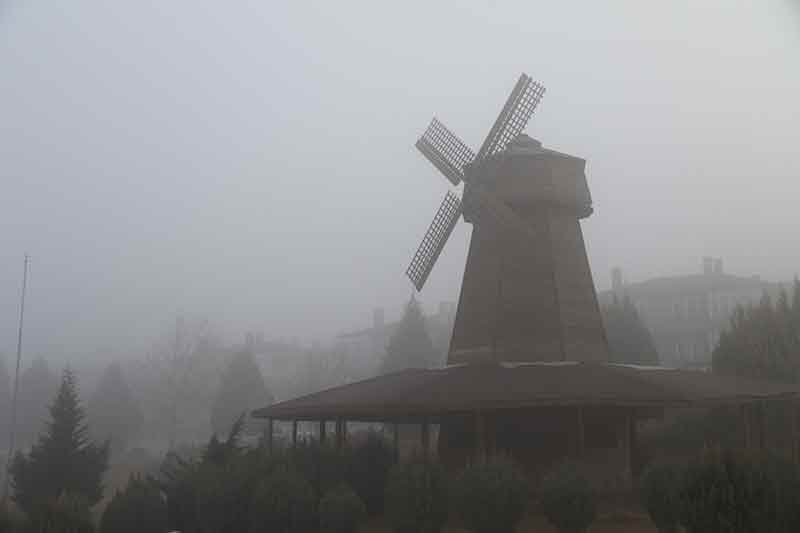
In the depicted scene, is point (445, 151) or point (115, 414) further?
point (115, 414)

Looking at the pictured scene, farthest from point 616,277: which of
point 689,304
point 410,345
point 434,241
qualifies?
point 434,241

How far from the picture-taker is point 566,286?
21.8 metres

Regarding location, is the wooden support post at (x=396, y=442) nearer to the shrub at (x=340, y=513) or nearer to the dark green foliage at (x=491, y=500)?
the shrub at (x=340, y=513)

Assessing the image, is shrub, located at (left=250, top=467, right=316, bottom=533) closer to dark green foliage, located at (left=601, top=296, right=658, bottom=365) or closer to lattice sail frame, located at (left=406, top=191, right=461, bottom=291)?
lattice sail frame, located at (left=406, top=191, right=461, bottom=291)

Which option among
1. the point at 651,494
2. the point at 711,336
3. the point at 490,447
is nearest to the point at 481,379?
the point at 490,447

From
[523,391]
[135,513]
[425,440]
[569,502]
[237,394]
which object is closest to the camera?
[569,502]

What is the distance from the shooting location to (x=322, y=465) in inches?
738

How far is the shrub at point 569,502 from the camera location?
14484 millimetres

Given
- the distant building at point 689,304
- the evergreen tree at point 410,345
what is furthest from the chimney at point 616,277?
the evergreen tree at point 410,345

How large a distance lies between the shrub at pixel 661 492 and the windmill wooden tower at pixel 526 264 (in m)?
7.27

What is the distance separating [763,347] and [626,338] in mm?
13569

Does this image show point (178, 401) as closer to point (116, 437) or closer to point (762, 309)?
point (116, 437)

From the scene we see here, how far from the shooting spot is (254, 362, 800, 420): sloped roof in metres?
17.2

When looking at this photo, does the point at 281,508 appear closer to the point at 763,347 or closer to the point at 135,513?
the point at 135,513
